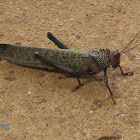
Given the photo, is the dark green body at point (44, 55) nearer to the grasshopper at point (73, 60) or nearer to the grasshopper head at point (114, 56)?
the grasshopper at point (73, 60)

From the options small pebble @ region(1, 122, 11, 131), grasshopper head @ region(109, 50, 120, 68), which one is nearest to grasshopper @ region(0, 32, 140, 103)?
grasshopper head @ region(109, 50, 120, 68)

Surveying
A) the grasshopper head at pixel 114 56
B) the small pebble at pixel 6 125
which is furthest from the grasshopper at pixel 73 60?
the small pebble at pixel 6 125

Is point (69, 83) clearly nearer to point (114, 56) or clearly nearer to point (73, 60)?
point (73, 60)

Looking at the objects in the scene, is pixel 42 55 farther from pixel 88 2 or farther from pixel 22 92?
pixel 88 2

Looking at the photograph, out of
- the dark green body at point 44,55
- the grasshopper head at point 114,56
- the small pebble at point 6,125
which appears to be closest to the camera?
the small pebble at point 6,125

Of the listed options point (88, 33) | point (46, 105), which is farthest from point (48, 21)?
point (46, 105)

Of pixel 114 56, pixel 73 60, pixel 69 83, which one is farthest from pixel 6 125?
pixel 114 56
